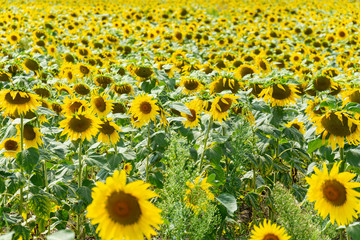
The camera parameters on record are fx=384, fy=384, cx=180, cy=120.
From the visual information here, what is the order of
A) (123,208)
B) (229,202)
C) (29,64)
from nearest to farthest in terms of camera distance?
(123,208) → (229,202) → (29,64)

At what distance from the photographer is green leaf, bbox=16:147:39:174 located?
2.09m

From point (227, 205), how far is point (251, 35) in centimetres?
729

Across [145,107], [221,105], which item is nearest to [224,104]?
[221,105]

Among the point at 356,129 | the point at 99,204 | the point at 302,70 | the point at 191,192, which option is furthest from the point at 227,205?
the point at 302,70

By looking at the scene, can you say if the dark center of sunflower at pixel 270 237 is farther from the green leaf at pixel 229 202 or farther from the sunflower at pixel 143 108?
the sunflower at pixel 143 108

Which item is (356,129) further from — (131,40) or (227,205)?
(131,40)

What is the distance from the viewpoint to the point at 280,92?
279cm

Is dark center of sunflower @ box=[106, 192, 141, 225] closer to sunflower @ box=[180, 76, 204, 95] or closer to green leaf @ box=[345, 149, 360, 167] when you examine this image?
green leaf @ box=[345, 149, 360, 167]

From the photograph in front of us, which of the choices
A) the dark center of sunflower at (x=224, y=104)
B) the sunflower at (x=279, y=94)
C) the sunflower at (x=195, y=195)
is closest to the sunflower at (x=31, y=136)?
the sunflower at (x=195, y=195)

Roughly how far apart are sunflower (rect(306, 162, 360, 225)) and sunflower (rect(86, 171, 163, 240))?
2.94 ft

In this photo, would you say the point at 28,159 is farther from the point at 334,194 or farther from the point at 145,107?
the point at 334,194

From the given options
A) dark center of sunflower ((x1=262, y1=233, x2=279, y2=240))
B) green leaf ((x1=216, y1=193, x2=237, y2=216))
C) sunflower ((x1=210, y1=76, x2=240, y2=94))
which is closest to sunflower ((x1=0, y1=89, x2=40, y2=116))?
green leaf ((x1=216, y1=193, x2=237, y2=216))

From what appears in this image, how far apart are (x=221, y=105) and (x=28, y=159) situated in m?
1.28

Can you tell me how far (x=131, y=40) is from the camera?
7773mm
